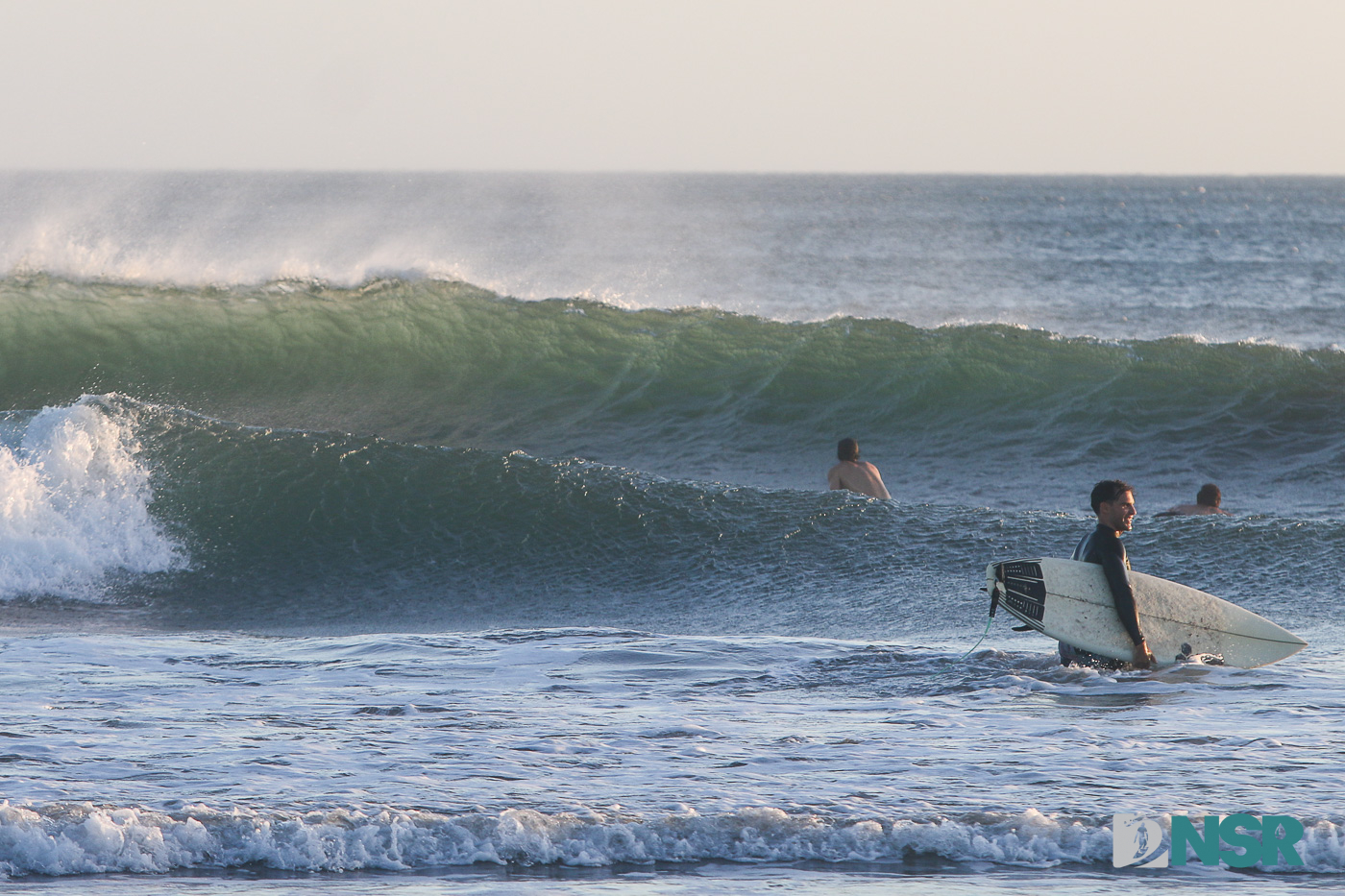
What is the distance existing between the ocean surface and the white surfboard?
195mm

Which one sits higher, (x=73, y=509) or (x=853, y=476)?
(x=853, y=476)

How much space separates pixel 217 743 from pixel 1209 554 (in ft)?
20.5

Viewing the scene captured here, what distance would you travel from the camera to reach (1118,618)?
6195 millimetres

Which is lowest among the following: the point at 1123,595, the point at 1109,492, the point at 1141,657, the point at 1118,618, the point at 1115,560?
the point at 1141,657

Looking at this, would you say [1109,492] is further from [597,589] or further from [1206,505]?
[1206,505]

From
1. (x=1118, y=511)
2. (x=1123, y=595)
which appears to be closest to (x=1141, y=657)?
(x=1123, y=595)

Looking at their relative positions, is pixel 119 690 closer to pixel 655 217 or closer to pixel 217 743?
pixel 217 743

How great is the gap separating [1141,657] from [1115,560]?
472 mm

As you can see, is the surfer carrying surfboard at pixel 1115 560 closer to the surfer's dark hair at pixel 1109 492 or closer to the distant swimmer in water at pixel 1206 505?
the surfer's dark hair at pixel 1109 492

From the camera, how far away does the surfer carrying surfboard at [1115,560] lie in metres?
6.11

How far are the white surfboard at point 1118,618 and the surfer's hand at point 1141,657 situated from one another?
0.14 feet

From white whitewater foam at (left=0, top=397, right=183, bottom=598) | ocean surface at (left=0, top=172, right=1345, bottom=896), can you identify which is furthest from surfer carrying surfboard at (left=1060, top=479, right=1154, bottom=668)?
white whitewater foam at (left=0, top=397, right=183, bottom=598)

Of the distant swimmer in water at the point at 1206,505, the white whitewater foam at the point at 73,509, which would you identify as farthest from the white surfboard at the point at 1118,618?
the white whitewater foam at the point at 73,509

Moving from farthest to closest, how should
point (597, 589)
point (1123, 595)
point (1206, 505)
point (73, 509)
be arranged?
point (1206, 505) < point (73, 509) < point (597, 589) < point (1123, 595)
